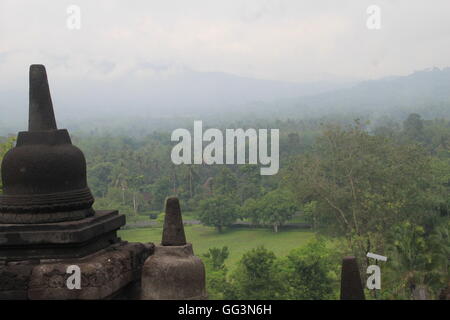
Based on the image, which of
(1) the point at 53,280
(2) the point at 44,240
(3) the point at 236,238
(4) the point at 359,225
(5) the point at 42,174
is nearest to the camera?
(1) the point at 53,280

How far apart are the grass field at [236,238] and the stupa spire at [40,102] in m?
48.5

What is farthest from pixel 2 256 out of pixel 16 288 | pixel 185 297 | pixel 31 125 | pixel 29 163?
pixel 185 297

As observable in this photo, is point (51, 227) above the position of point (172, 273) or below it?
above

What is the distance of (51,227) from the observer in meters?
6.11

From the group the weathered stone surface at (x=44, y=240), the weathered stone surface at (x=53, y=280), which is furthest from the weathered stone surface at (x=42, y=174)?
the weathered stone surface at (x=53, y=280)

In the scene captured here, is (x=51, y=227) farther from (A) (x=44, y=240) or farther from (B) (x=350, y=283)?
(B) (x=350, y=283)

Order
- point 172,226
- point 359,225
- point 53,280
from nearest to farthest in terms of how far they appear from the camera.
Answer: point 53,280, point 172,226, point 359,225

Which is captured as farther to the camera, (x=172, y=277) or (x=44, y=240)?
(x=172, y=277)

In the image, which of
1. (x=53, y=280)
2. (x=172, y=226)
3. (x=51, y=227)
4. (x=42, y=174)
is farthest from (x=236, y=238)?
(x=53, y=280)

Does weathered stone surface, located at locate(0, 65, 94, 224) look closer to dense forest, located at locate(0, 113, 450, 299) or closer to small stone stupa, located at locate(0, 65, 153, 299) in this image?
small stone stupa, located at locate(0, 65, 153, 299)

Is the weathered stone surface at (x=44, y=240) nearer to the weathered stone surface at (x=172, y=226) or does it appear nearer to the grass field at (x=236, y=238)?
the weathered stone surface at (x=172, y=226)

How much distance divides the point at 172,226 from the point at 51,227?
1419mm

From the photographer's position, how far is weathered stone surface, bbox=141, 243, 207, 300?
6.40m

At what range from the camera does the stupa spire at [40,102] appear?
665 cm
